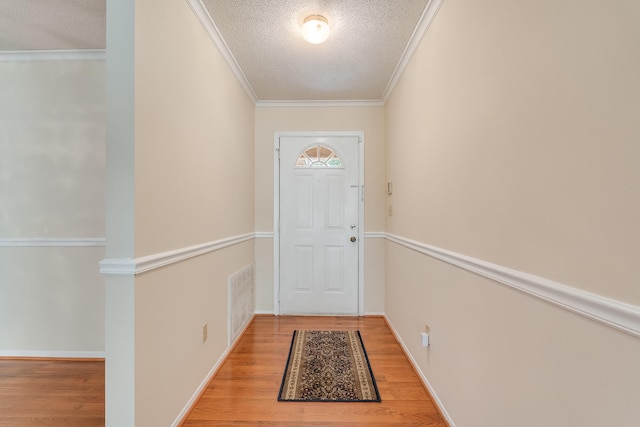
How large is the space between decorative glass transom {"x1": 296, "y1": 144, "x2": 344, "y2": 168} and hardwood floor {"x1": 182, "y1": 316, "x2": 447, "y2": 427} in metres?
1.92

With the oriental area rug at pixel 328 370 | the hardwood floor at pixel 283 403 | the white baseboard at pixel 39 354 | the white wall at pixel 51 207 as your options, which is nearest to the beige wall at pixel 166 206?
the hardwood floor at pixel 283 403

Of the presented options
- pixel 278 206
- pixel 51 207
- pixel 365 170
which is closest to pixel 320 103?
pixel 365 170

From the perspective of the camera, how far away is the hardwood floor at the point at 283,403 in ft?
5.60

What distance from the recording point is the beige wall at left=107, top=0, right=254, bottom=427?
125 cm

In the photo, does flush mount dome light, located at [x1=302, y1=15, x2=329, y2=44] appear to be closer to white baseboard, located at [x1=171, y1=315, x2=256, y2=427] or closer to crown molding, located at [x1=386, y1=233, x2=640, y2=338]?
crown molding, located at [x1=386, y1=233, x2=640, y2=338]

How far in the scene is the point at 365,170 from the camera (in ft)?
11.6

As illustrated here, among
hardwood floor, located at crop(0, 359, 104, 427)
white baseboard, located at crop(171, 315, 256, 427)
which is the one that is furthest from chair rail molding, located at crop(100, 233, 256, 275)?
hardwood floor, located at crop(0, 359, 104, 427)

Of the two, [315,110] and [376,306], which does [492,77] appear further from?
Result: [376,306]

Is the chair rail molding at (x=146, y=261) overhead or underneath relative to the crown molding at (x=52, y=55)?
underneath

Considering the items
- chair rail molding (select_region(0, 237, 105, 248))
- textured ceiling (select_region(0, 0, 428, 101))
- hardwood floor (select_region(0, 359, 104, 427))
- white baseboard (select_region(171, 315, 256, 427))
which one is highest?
textured ceiling (select_region(0, 0, 428, 101))

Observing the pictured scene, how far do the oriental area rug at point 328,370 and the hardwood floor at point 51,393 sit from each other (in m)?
1.16

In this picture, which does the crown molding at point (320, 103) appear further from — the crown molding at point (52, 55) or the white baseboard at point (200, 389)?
the white baseboard at point (200, 389)

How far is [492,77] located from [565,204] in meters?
0.65

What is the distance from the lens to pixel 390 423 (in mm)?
1688
